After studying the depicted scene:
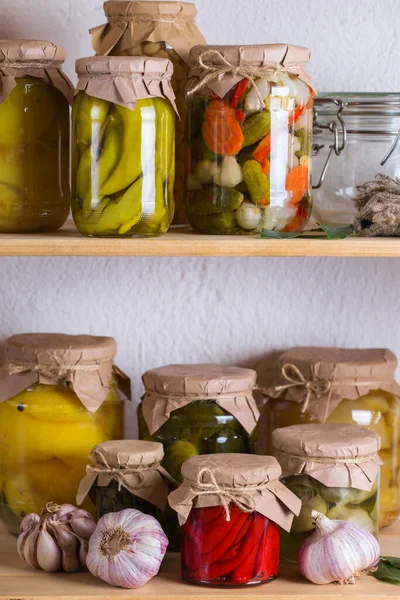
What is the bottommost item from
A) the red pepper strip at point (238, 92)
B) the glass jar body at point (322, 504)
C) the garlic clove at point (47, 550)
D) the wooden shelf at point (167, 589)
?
the wooden shelf at point (167, 589)

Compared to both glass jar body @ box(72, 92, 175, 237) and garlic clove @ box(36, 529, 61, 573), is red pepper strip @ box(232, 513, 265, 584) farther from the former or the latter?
glass jar body @ box(72, 92, 175, 237)

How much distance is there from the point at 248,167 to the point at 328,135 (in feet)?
0.54

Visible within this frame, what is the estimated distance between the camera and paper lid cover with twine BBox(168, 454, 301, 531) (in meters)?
0.91

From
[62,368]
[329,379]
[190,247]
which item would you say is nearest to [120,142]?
[190,247]

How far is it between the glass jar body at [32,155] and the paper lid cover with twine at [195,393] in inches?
8.6

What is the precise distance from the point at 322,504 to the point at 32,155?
0.47m

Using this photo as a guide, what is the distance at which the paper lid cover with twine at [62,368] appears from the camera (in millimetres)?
1062

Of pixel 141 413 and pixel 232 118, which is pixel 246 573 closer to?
pixel 141 413

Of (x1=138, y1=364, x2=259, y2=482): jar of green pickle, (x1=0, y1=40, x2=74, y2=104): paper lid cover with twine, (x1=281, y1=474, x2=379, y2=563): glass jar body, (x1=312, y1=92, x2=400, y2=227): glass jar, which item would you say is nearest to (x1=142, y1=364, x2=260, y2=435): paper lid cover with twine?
(x1=138, y1=364, x2=259, y2=482): jar of green pickle

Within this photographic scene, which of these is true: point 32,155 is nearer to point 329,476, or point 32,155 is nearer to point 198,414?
point 198,414

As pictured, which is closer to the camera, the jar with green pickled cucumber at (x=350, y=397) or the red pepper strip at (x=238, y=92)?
the red pepper strip at (x=238, y=92)

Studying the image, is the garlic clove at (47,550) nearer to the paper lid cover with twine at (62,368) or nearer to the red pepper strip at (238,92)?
the paper lid cover with twine at (62,368)

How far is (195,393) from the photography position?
40.7 inches

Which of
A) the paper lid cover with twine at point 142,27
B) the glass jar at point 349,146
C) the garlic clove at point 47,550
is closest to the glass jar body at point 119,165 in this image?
the paper lid cover with twine at point 142,27
